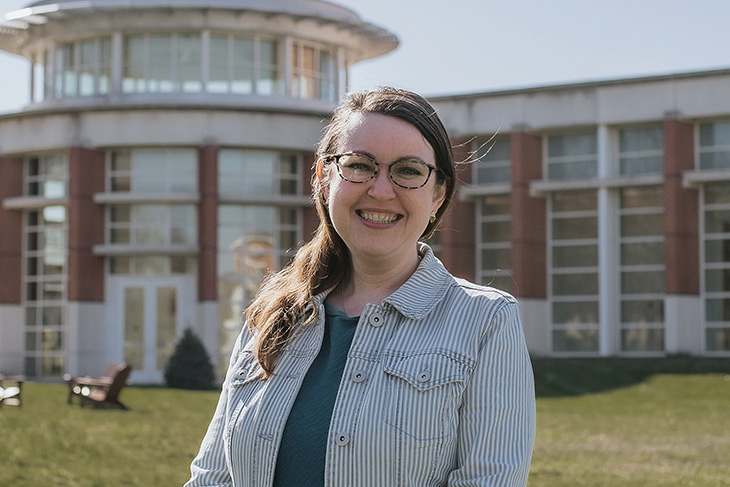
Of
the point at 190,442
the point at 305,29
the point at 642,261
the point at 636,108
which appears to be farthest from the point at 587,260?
the point at 190,442

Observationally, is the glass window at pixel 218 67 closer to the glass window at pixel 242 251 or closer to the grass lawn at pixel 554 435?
the glass window at pixel 242 251

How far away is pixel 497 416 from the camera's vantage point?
3207 millimetres

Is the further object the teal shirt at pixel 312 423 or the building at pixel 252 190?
the building at pixel 252 190

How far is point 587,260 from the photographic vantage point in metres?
38.0

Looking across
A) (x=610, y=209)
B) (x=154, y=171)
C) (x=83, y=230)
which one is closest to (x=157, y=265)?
(x=83, y=230)

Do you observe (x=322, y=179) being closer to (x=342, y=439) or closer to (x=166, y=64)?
(x=342, y=439)

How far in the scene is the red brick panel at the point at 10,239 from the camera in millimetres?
40594

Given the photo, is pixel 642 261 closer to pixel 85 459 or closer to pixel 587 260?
pixel 587 260

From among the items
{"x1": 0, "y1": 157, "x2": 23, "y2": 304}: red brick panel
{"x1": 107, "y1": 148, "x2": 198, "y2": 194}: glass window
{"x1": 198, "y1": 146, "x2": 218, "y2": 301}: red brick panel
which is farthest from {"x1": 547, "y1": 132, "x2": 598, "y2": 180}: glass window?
{"x1": 0, "y1": 157, "x2": 23, "y2": 304}: red brick panel

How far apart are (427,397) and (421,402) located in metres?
0.02

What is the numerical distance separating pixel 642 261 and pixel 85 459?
26162 mm

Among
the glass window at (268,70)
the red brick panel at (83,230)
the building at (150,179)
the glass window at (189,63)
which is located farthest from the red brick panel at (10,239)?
the glass window at (268,70)

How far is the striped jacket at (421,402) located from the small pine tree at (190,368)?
31404 millimetres

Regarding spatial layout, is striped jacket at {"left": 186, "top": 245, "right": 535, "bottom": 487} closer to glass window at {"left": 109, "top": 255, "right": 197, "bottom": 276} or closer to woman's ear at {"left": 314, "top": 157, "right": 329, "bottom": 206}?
woman's ear at {"left": 314, "top": 157, "right": 329, "bottom": 206}
